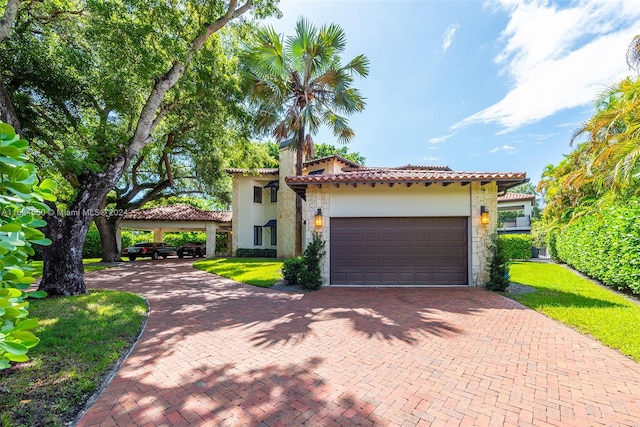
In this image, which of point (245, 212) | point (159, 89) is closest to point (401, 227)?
point (159, 89)

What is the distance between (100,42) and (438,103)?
15535 millimetres

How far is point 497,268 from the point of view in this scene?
894 centimetres

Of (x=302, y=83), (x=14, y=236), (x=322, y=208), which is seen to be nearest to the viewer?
(x=14, y=236)

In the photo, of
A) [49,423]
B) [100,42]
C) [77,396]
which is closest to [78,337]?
[77,396]

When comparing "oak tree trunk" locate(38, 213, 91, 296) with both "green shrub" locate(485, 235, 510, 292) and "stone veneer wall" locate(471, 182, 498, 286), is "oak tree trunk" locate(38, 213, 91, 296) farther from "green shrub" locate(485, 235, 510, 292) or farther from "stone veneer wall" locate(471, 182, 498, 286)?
"green shrub" locate(485, 235, 510, 292)

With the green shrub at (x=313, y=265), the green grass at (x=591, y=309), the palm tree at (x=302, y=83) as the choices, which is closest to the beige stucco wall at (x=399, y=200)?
the green shrub at (x=313, y=265)

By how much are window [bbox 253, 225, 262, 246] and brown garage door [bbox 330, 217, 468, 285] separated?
46.2ft

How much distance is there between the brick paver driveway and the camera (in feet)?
9.68

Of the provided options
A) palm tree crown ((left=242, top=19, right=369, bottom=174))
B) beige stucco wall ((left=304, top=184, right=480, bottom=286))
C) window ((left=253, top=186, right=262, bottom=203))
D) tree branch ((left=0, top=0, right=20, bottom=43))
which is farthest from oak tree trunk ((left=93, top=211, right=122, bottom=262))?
beige stucco wall ((left=304, top=184, right=480, bottom=286))

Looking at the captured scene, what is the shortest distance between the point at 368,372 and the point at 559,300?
23.1 feet

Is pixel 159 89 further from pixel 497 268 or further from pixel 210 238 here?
pixel 210 238

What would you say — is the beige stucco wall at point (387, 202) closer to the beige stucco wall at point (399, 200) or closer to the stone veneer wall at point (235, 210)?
the beige stucco wall at point (399, 200)

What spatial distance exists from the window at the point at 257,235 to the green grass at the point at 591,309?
18.2 m

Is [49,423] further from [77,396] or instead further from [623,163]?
[623,163]
